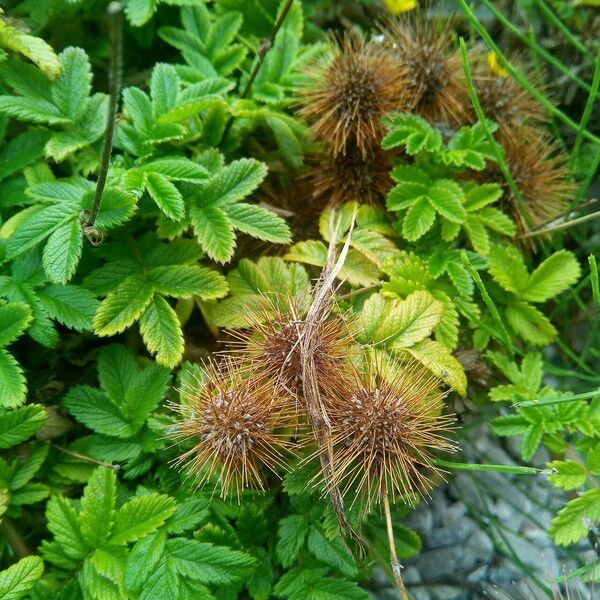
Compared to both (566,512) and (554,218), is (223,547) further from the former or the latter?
(554,218)

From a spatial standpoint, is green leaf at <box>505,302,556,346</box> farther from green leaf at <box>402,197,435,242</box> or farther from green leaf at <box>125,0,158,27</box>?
green leaf at <box>125,0,158,27</box>

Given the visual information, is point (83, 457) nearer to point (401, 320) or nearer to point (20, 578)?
point (20, 578)

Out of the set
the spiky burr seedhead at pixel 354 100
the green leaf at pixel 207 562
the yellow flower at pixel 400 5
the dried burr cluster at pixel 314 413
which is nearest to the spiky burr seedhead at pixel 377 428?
the dried burr cluster at pixel 314 413

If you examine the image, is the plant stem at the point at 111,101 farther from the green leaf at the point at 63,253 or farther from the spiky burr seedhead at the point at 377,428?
the spiky burr seedhead at the point at 377,428

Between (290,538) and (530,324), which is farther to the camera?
(530,324)

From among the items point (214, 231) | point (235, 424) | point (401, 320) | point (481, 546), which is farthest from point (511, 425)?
point (214, 231)

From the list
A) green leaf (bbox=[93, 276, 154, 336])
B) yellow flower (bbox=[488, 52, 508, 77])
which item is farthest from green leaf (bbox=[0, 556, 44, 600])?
yellow flower (bbox=[488, 52, 508, 77])

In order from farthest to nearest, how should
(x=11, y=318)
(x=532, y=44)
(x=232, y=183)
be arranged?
(x=532, y=44)
(x=232, y=183)
(x=11, y=318)
